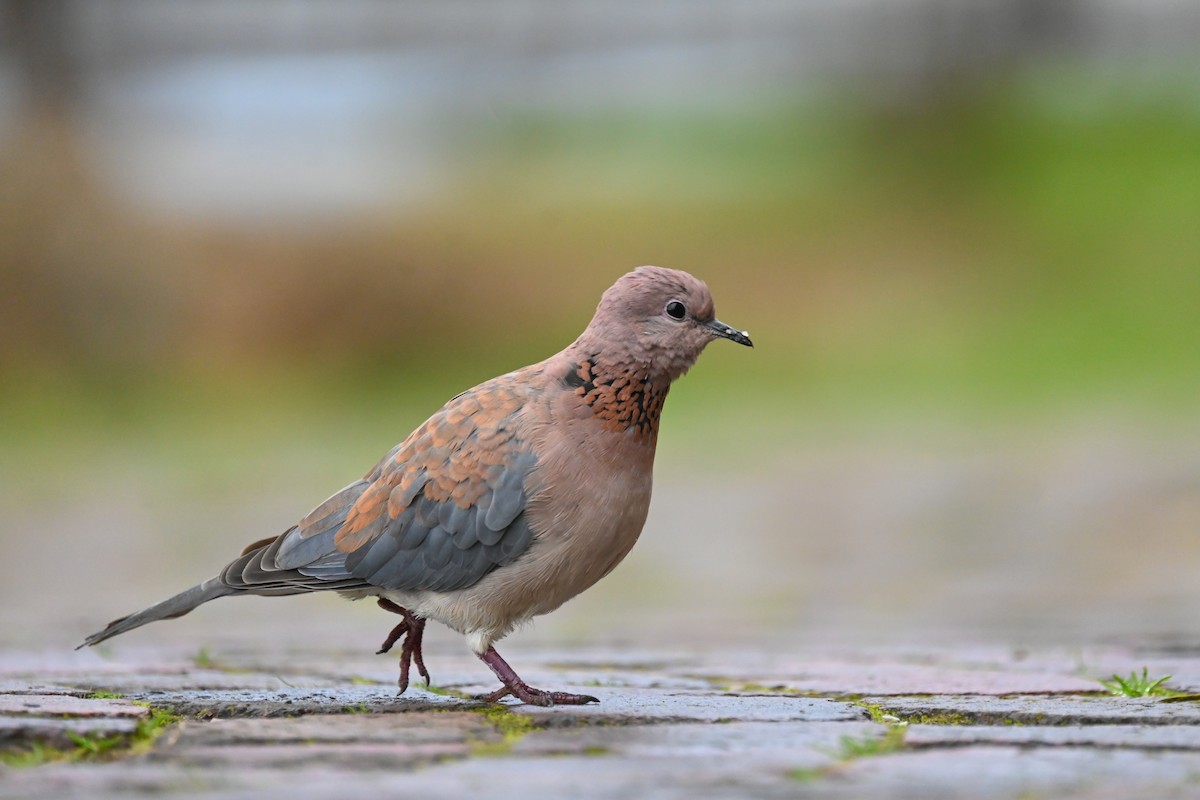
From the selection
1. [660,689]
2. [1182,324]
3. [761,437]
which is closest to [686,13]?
[1182,324]

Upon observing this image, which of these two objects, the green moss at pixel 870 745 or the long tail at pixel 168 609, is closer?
the green moss at pixel 870 745

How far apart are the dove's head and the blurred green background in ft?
7.26

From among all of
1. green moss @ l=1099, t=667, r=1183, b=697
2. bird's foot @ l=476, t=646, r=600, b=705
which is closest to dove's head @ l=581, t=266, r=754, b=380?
bird's foot @ l=476, t=646, r=600, b=705

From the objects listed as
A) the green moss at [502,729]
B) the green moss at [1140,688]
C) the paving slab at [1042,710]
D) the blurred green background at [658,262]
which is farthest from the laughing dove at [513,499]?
the blurred green background at [658,262]

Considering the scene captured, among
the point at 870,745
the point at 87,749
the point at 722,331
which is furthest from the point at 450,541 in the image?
the point at 870,745

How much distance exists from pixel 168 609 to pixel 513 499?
0.91 metres

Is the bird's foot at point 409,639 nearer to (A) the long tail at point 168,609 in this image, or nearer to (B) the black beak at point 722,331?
(A) the long tail at point 168,609

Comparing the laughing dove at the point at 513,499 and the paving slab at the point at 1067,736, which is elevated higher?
the laughing dove at the point at 513,499

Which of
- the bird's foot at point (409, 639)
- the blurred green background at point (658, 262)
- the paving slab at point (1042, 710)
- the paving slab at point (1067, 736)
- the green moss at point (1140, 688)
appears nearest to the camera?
the paving slab at point (1067, 736)

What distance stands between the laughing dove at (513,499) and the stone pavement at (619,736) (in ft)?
0.80

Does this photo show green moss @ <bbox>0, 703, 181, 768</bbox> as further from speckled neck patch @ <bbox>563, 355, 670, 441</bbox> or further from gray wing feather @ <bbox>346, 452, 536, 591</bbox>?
speckled neck patch @ <bbox>563, 355, 670, 441</bbox>

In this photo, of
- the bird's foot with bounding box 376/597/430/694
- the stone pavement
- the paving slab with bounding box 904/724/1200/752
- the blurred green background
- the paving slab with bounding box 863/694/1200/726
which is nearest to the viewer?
the stone pavement

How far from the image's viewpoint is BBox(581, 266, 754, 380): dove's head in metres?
3.70

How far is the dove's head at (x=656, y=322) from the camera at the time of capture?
145 inches
